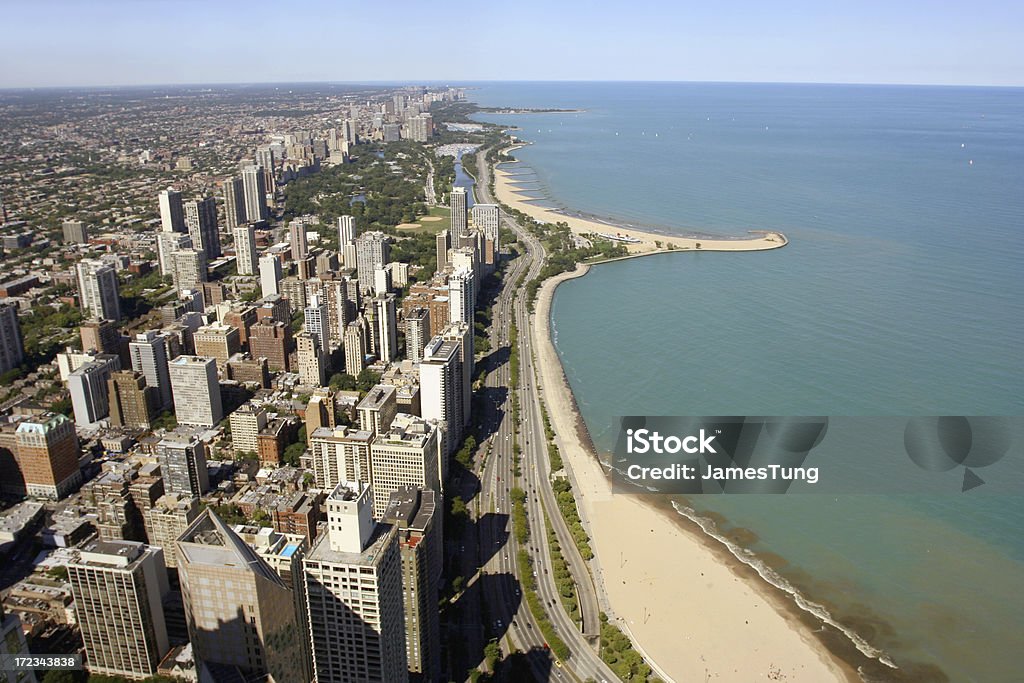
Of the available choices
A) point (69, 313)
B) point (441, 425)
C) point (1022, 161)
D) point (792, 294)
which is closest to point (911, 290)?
point (792, 294)

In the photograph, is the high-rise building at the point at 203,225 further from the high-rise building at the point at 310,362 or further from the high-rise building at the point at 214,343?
the high-rise building at the point at 310,362

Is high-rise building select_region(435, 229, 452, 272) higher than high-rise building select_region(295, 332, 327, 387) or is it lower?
higher

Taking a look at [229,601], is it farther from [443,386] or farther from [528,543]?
[443,386]

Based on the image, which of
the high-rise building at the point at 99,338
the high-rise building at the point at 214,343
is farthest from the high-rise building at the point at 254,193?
the high-rise building at the point at 214,343

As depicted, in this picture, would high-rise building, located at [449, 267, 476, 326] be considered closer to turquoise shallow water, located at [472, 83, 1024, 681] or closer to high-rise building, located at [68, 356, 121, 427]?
turquoise shallow water, located at [472, 83, 1024, 681]

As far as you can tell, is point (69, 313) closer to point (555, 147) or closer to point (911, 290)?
point (911, 290)

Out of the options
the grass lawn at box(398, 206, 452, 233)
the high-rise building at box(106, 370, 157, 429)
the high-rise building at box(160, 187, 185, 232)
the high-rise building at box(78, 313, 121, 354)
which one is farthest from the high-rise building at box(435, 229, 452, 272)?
the high-rise building at box(160, 187, 185, 232)
